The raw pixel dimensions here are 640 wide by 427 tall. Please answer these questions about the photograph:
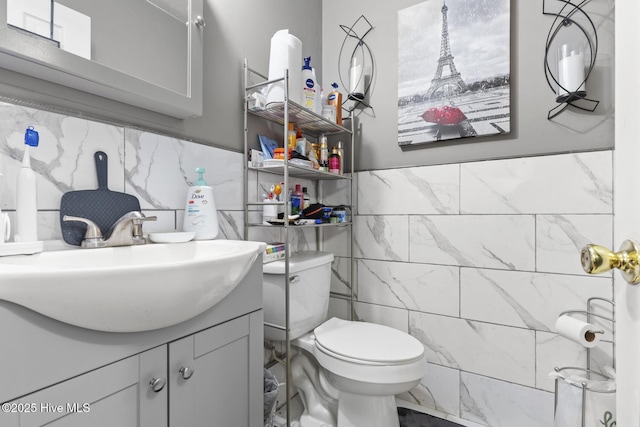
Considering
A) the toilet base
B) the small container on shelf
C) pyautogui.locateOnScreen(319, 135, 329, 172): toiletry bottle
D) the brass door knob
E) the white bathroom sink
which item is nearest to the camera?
the brass door knob

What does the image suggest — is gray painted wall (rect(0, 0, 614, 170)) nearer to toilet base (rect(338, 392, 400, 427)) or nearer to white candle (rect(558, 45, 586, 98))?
white candle (rect(558, 45, 586, 98))

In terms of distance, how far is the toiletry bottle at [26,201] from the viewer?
74 cm

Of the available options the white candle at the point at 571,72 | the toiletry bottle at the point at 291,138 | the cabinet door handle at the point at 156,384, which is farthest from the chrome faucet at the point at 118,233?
the white candle at the point at 571,72

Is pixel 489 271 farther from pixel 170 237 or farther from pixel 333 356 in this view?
pixel 170 237

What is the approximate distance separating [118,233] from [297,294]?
0.73m

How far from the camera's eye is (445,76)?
5.24 ft

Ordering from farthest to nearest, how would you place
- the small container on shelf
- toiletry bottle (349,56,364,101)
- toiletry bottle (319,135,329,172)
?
1. toiletry bottle (349,56,364,101)
2. toiletry bottle (319,135,329,172)
3. the small container on shelf

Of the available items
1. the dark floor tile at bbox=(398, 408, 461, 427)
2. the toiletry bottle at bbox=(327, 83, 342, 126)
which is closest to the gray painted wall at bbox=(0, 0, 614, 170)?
the toiletry bottle at bbox=(327, 83, 342, 126)

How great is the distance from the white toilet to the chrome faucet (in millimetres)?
514

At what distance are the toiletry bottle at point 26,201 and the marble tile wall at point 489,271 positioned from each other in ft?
4.69

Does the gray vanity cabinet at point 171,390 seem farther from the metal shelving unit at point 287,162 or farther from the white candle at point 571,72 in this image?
the white candle at point 571,72

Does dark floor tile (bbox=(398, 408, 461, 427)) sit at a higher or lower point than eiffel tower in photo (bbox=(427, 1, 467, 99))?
lower

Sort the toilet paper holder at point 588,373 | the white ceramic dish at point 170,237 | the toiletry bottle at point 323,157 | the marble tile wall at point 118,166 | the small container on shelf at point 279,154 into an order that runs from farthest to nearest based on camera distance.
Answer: the toiletry bottle at point 323,157
the small container on shelf at point 279,154
the toilet paper holder at point 588,373
the white ceramic dish at point 170,237
the marble tile wall at point 118,166

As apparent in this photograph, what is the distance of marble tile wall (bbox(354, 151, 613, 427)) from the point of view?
4.32ft
